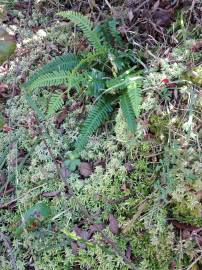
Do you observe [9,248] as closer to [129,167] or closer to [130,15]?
[129,167]


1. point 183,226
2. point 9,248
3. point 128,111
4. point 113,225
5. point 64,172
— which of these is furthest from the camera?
point 64,172

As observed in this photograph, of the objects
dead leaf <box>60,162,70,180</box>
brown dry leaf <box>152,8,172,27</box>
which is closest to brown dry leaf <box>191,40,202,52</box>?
brown dry leaf <box>152,8,172,27</box>

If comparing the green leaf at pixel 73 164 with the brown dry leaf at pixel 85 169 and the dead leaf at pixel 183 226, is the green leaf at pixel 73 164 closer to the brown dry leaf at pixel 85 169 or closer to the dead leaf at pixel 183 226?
the brown dry leaf at pixel 85 169

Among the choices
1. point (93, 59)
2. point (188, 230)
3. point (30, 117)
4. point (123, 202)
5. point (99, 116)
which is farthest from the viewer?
point (30, 117)

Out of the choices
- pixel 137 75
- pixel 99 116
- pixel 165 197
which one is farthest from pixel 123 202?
pixel 137 75

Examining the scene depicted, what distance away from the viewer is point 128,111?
299cm

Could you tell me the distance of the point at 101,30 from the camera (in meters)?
3.54

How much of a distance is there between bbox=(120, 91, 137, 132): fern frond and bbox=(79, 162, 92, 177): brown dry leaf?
0.49 m

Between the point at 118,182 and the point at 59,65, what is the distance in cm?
122

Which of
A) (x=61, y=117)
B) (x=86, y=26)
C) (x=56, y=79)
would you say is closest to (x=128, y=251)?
(x=61, y=117)

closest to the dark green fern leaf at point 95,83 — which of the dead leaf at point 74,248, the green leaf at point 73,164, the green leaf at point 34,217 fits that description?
the green leaf at point 73,164

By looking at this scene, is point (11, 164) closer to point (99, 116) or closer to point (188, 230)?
point (99, 116)

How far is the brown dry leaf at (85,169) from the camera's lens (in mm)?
3139

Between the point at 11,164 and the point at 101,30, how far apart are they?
56.7 inches
